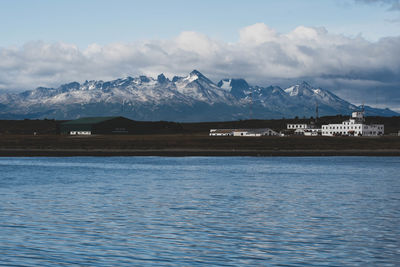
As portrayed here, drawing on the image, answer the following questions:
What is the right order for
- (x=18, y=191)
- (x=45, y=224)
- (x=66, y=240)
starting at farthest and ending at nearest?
(x=18, y=191), (x=45, y=224), (x=66, y=240)

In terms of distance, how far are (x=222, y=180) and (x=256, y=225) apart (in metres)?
30.5

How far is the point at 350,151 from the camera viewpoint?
130 metres

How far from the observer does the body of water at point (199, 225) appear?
72.2 feet

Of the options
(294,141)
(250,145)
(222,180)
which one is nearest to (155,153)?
(250,145)

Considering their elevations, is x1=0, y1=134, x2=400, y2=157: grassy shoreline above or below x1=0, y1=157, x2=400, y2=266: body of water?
above

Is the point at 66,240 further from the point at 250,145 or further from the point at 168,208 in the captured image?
the point at 250,145

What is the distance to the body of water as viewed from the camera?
22.0 meters

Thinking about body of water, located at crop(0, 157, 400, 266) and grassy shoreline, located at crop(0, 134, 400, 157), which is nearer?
Answer: body of water, located at crop(0, 157, 400, 266)

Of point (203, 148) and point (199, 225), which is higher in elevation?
point (203, 148)

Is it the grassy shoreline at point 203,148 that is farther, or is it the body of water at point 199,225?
the grassy shoreline at point 203,148

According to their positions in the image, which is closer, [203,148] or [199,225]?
[199,225]

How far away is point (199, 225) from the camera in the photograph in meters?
29.7

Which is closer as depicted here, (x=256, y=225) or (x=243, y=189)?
(x=256, y=225)

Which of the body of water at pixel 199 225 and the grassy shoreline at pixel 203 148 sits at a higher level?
the grassy shoreline at pixel 203 148
